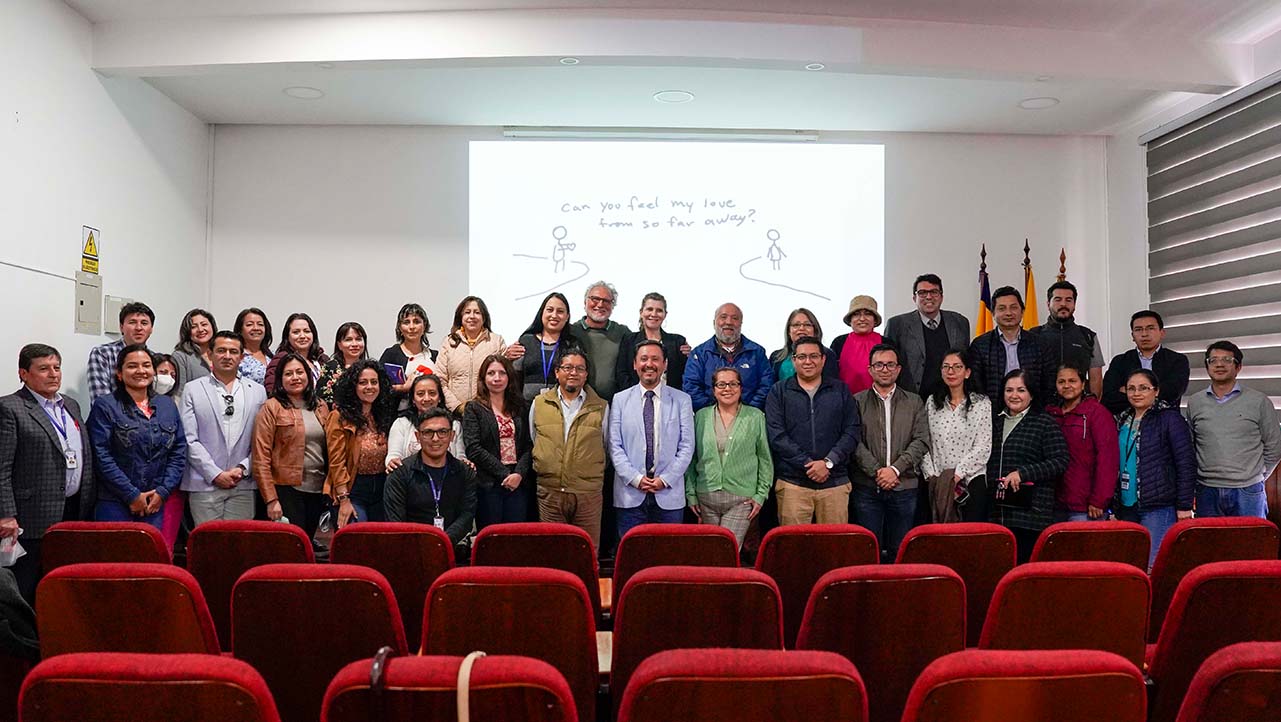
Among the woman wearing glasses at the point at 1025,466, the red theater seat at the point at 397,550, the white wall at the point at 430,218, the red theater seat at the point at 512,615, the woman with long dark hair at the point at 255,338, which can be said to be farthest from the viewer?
the white wall at the point at 430,218

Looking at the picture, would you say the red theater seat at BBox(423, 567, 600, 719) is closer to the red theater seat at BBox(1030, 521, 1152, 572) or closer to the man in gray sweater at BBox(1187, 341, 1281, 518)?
the red theater seat at BBox(1030, 521, 1152, 572)

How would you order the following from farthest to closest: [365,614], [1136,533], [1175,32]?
[1175,32] → [1136,533] → [365,614]

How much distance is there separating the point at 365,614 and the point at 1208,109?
673 cm

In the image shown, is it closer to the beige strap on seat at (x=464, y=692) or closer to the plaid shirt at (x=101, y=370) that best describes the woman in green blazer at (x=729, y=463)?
the plaid shirt at (x=101, y=370)

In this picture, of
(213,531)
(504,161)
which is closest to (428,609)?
(213,531)

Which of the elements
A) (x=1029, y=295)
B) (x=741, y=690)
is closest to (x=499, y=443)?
(x=741, y=690)

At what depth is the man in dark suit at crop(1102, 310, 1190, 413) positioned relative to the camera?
5.55m

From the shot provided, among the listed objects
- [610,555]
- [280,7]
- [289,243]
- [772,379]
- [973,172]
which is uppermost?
[280,7]

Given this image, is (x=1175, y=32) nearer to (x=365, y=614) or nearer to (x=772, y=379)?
(x=772, y=379)

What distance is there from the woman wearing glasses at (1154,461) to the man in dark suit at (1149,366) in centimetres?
53

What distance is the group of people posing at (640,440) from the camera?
4602 millimetres

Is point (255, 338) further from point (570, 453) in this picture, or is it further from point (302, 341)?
point (570, 453)

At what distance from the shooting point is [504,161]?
7430mm

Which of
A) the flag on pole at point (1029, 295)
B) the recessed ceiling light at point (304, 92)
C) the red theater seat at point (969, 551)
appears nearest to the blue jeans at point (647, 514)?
the red theater seat at point (969, 551)
